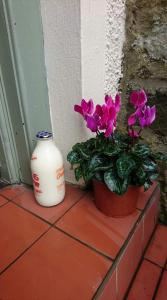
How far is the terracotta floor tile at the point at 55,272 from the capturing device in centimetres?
46

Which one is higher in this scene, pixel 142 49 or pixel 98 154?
pixel 142 49

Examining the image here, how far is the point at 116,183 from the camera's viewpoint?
55 cm

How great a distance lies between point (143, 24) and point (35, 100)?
381 millimetres

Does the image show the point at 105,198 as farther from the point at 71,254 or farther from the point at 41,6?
the point at 41,6

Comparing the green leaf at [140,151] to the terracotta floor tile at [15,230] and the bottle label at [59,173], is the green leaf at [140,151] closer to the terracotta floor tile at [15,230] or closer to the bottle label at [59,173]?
the bottle label at [59,173]

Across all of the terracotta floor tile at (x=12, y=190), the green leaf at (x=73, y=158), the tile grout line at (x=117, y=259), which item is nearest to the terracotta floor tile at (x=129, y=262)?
the tile grout line at (x=117, y=259)

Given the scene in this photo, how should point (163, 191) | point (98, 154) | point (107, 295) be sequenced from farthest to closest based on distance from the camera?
point (163, 191) < point (98, 154) < point (107, 295)

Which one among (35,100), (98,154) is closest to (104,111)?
(98,154)

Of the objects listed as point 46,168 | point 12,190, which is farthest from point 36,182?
point 12,190

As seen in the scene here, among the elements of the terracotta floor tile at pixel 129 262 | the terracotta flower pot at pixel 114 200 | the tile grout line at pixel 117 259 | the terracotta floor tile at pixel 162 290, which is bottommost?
the terracotta floor tile at pixel 162 290

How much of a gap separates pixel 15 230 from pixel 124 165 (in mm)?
337

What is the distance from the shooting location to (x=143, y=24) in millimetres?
662

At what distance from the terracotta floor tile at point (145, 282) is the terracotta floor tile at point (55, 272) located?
199 mm

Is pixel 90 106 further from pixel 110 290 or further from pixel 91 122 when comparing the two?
pixel 110 290
